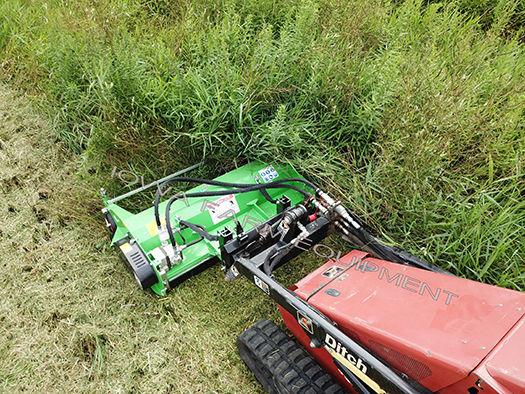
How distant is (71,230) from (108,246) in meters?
0.36

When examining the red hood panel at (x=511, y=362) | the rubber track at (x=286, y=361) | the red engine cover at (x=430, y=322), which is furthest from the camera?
the rubber track at (x=286, y=361)

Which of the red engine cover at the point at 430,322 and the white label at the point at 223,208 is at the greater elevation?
the red engine cover at the point at 430,322

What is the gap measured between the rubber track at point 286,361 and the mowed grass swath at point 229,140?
28cm

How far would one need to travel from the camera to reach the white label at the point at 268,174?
265 centimetres

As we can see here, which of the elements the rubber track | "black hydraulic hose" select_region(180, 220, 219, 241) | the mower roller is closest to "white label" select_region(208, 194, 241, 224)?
the mower roller

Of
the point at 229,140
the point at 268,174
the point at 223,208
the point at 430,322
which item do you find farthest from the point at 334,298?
the point at 229,140

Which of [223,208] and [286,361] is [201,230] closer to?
[223,208]

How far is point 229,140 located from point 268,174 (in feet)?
1.77

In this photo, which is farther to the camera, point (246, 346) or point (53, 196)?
point (53, 196)

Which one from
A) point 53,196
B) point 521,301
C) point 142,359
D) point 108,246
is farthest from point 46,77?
point 521,301

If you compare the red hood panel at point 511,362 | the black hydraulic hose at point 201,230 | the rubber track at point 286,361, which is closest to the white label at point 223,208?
the black hydraulic hose at point 201,230

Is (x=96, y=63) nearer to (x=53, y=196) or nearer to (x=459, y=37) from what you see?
(x=53, y=196)

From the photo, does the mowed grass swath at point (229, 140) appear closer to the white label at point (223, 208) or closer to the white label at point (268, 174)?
the white label at point (268, 174)

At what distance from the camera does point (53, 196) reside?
2.95m
